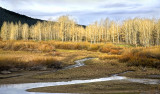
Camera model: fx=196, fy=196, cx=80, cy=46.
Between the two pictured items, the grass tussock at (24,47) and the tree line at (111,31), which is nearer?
the grass tussock at (24,47)

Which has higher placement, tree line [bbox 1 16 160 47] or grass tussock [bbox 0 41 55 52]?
tree line [bbox 1 16 160 47]

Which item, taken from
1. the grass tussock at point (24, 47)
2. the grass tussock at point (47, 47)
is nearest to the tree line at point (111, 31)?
the grass tussock at point (47, 47)

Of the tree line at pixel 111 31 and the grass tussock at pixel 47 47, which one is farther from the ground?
the tree line at pixel 111 31

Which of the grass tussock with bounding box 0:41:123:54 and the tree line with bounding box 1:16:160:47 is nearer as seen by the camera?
the grass tussock with bounding box 0:41:123:54

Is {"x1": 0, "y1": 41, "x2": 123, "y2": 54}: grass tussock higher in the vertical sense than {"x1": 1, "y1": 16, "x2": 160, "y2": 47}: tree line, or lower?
lower

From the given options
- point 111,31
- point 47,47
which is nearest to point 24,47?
point 47,47

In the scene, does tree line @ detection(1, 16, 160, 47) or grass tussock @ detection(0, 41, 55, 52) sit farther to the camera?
tree line @ detection(1, 16, 160, 47)

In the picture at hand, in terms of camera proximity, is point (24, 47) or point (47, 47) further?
point (47, 47)

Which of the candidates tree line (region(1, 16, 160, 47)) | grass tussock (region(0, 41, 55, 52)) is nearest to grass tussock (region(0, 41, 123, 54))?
grass tussock (region(0, 41, 55, 52))

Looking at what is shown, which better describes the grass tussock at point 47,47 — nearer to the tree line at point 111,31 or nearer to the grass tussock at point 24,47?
the grass tussock at point 24,47

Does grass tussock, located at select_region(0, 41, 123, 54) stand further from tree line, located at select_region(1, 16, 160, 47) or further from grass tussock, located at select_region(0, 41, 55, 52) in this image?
tree line, located at select_region(1, 16, 160, 47)

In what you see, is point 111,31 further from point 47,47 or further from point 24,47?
point 24,47

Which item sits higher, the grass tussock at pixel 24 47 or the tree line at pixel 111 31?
the tree line at pixel 111 31

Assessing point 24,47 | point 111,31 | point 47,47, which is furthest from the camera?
point 111,31
